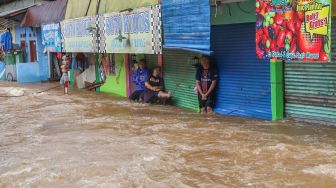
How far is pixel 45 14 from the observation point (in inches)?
752

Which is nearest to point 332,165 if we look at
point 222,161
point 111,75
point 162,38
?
point 222,161

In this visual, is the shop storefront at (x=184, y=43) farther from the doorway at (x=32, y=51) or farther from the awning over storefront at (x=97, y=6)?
the doorway at (x=32, y=51)

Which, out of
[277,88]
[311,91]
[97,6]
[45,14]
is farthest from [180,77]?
[45,14]

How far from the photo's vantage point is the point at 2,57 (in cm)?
2356

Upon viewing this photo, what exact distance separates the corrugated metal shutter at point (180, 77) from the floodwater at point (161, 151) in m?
0.53

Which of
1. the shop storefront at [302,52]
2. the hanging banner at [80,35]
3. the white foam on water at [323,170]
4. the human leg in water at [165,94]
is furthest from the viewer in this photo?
the hanging banner at [80,35]

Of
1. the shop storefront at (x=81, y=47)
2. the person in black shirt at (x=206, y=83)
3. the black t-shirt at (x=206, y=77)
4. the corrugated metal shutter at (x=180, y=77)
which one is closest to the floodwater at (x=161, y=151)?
the person in black shirt at (x=206, y=83)

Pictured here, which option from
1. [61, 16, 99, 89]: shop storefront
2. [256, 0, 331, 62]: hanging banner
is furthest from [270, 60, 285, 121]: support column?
[61, 16, 99, 89]: shop storefront

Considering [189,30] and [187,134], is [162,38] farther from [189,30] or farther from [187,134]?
[187,134]

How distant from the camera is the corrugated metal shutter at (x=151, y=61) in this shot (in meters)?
12.8

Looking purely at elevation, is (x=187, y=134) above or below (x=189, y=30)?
below

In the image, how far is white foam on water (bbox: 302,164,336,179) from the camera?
5397mm

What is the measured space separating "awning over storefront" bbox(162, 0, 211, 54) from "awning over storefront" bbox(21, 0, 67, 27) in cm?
805

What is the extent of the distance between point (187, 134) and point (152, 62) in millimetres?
5201
